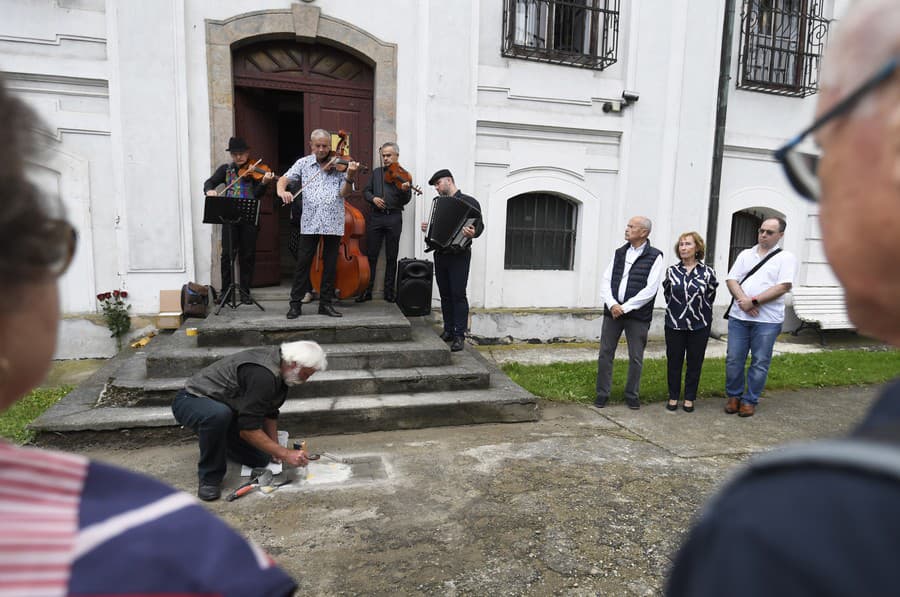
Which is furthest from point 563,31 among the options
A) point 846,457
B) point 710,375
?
point 846,457

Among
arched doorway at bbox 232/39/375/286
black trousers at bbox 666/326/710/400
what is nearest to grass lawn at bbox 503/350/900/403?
black trousers at bbox 666/326/710/400

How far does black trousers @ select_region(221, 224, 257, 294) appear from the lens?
6.81m

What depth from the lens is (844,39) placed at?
0.67m

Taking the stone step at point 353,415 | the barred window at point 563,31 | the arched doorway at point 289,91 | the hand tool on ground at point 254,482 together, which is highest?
the barred window at point 563,31

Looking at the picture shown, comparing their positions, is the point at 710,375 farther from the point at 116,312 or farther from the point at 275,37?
the point at 116,312

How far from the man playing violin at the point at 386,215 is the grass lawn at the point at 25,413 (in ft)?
11.0

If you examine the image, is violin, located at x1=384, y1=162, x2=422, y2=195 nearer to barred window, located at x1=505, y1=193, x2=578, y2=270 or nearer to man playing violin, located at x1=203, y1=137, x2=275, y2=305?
man playing violin, located at x1=203, y1=137, x2=275, y2=305

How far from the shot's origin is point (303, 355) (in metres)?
3.77

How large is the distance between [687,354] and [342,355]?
135 inches

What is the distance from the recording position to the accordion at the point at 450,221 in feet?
21.9

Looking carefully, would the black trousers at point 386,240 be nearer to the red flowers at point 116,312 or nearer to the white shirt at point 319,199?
the white shirt at point 319,199

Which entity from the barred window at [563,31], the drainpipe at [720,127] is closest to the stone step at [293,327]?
the barred window at [563,31]

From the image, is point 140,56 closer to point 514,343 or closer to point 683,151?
point 514,343

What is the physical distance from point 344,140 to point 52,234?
6163 millimetres
